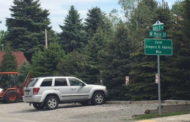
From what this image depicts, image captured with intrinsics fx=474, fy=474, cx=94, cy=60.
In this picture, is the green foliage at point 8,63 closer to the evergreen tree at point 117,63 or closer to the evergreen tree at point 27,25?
the evergreen tree at point 27,25

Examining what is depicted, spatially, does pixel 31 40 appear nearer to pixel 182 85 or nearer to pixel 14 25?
pixel 14 25

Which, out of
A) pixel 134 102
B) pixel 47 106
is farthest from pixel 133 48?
pixel 47 106

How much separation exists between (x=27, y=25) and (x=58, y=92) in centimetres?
4880

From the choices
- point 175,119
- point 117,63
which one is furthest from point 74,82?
point 175,119

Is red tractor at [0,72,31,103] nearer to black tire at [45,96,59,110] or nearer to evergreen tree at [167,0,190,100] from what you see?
black tire at [45,96,59,110]

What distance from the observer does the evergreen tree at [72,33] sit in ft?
246

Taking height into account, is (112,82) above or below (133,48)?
below

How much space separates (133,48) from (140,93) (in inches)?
127

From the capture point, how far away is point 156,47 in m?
20.6

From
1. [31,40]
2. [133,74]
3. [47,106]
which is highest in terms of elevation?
[31,40]

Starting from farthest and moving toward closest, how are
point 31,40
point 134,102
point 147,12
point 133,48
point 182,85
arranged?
point 31,40, point 147,12, point 133,48, point 134,102, point 182,85

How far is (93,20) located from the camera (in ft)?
250

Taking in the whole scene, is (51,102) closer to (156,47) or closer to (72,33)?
(156,47)

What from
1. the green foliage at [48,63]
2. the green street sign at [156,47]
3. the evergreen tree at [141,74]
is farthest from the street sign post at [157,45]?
the green foliage at [48,63]
